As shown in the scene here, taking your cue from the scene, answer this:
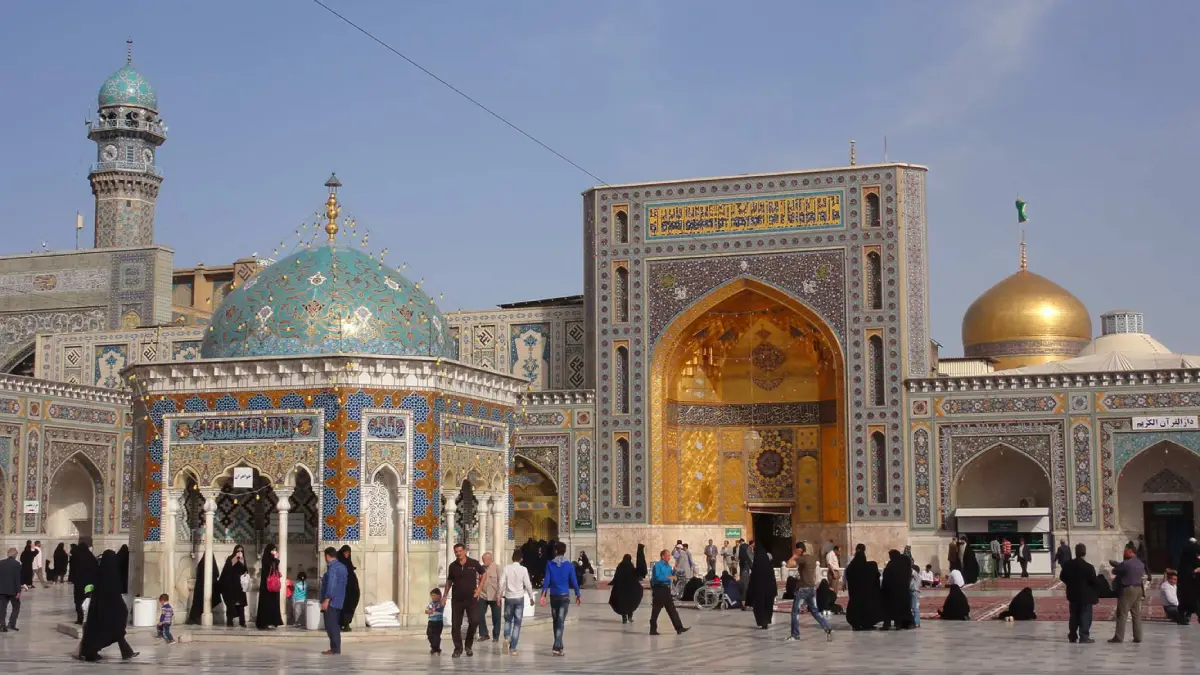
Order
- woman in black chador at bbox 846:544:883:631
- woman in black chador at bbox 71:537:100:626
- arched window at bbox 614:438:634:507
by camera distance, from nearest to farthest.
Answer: woman in black chador at bbox 846:544:883:631, woman in black chador at bbox 71:537:100:626, arched window at bbox 614:438:634:507

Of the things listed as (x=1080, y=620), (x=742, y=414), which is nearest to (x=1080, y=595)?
(x=1080, y=620)

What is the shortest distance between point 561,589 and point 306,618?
2.91 metres

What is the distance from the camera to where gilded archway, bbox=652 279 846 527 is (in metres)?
27.6

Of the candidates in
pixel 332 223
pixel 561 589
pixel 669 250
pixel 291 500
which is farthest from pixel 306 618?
pixel 669 250

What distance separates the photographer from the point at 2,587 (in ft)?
49.9

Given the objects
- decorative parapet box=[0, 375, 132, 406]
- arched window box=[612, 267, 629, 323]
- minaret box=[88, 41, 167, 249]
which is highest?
minaret box=[88, 41, 167, 249]

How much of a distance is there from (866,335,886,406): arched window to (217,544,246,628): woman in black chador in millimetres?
14383

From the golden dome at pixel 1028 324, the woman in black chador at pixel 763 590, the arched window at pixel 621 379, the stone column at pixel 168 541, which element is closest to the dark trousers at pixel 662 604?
the woman in black chador at pixel 763 590

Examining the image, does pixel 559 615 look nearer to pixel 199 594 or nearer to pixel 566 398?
pixel 199 594

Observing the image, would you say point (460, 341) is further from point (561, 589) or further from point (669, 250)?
point (561, 589)

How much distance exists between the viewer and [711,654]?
12547 mm

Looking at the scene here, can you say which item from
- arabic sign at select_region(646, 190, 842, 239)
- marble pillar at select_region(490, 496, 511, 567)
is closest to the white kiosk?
arabic sign at select_region(646, 190, 842, 239)

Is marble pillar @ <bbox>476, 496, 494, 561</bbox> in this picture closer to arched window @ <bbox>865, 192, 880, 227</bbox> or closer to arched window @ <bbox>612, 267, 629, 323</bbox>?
arched window @ <bbox>612, 267, 629, 323</bbox>

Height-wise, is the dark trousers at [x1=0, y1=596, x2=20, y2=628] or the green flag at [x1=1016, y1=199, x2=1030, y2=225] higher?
the green flag at [x1=1016, y1=199, x2=1030, y2=225]
